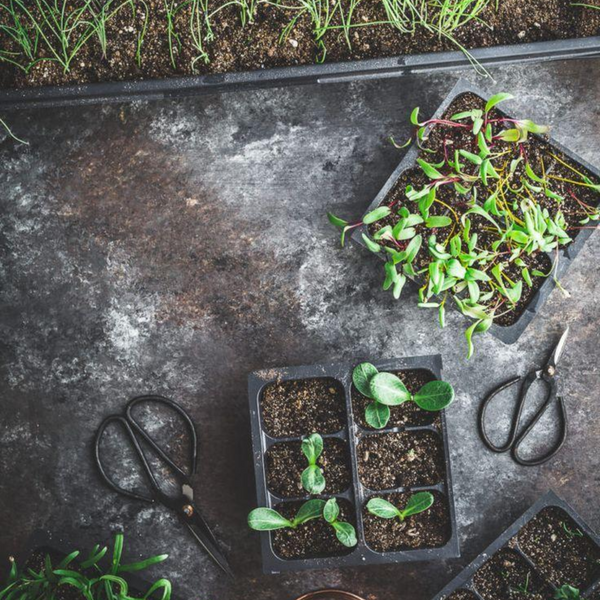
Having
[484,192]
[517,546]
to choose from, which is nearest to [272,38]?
[484,192]

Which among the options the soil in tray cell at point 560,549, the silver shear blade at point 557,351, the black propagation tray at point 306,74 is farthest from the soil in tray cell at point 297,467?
the black propagation tray at point 306,74

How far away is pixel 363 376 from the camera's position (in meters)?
1.85

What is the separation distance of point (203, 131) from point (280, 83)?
11.6 inches

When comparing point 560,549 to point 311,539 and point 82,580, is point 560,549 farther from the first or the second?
point 82,580

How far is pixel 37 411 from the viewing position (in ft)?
7.25

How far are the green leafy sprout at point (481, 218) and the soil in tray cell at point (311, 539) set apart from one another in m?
0.59

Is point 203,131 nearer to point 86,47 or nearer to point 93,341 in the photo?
point 86,47

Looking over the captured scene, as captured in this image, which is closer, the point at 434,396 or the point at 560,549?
the point at 434,396

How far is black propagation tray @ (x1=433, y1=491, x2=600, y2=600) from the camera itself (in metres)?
1.93

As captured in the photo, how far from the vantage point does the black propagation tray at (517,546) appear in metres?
1.93

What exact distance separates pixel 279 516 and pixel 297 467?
15 cm

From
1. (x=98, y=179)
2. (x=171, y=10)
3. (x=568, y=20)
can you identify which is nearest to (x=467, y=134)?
(x=568, y=20)

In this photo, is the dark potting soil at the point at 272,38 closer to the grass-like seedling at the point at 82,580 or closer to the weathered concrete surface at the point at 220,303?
the weathered concrete surface at the point at 220,303

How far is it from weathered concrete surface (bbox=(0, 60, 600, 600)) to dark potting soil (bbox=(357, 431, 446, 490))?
280 millimetres
